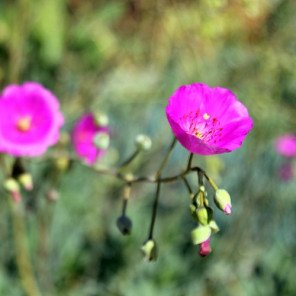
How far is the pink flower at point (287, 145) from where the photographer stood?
98.3 inches

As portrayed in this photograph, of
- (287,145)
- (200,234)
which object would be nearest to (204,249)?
(200,234)

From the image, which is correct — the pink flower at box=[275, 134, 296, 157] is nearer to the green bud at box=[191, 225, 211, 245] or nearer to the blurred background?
the blurred background

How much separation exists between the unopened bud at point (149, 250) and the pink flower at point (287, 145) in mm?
1576

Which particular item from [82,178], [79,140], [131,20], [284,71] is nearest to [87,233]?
[82,178]

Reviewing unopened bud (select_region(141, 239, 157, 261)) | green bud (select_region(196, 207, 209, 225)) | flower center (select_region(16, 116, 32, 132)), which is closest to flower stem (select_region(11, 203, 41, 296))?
flower center (select_region(16, 116, 32, 132))

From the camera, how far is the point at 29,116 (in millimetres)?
1515

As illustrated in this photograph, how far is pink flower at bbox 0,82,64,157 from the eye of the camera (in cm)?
139

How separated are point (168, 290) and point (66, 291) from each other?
38 cm

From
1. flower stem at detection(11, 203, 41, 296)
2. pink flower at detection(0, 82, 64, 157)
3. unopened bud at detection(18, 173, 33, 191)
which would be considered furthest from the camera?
flower stem at detection(11, 203, 41, 296)

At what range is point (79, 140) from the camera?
1702 mm

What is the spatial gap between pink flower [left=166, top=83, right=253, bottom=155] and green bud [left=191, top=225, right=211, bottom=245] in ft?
0.35

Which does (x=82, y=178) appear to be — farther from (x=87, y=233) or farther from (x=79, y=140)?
(x=79, y=140)

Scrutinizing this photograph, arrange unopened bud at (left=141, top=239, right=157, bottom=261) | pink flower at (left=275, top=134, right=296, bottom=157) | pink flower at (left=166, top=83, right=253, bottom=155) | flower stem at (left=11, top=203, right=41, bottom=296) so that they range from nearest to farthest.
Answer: pink flower at (left=166, top=83, right=253, bottom=155) < unopened bud at (left=141, top=239, right=157, bottom=261) < flower stem at (left=11, top=203, right=41, bottom=296) < pink flower at (left=275, top=134, right=296, bottom=157)

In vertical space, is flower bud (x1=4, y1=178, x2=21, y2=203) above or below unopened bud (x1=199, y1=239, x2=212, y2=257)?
below
